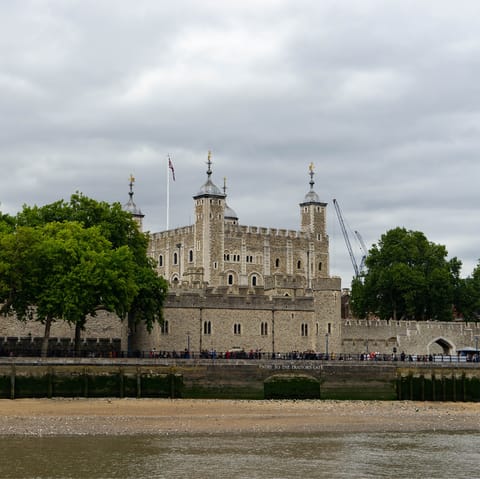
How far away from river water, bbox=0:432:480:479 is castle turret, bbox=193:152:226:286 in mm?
63476

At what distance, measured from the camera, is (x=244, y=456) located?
38.7m

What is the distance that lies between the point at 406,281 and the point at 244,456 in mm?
55206

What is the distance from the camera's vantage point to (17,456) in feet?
→ 124

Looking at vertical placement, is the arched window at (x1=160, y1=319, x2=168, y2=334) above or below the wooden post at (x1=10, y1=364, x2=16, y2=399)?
above

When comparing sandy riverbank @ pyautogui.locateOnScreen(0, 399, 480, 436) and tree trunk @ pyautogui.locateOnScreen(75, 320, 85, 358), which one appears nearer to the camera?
sandy riverbank @ pyautogui.locateOnScreen(0, 399, 480, 436)

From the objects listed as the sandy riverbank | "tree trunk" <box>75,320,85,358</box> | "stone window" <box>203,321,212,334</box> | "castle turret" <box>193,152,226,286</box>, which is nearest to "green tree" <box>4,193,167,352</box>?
"tree trunk" <box>75,320,85,358</box>

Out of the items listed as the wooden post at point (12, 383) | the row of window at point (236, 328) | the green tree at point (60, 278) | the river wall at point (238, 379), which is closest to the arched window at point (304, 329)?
the row of window at point (236, 328)

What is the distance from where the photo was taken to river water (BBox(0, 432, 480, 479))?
117 ft

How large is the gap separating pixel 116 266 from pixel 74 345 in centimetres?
619

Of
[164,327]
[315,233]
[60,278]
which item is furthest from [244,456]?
[315,233]

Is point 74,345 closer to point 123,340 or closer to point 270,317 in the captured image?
point 123,340

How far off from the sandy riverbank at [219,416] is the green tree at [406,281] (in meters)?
35.6

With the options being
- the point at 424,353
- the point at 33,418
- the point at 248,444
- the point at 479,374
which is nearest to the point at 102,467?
the point at 248,444

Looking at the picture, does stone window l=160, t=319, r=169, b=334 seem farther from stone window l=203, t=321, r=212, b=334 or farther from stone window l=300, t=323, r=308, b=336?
stone window l=300, t=323, r=308, b=336
